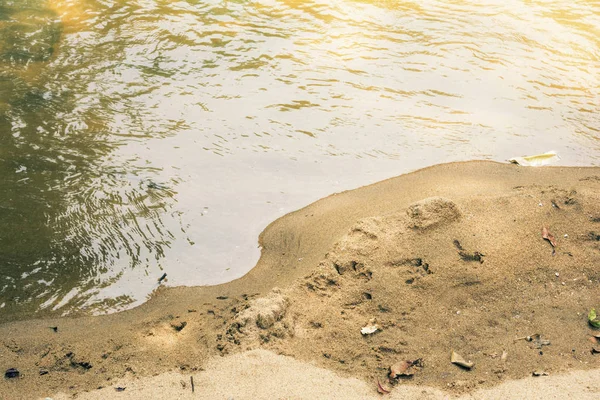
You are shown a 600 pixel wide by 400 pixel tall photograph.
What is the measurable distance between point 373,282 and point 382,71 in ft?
Answer: 10.2

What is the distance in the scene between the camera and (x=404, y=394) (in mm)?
2252

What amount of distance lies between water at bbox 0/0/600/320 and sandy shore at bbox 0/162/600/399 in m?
0.29

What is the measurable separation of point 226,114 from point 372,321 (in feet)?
8.59

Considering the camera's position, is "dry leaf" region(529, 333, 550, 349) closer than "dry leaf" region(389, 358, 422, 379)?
No

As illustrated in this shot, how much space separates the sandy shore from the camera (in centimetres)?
233

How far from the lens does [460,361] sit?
2.38 m

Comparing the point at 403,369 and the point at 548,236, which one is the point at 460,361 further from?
the point at 548,236

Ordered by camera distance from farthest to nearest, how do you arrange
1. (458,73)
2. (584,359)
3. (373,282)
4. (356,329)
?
1. (458,73)
2. (373,282)
3. (356,329)
4. (584,359)

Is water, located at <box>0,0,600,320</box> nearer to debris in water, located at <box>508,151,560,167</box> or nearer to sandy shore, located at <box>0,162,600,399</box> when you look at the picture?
debris in water, located at <box>508,151,560,167</box>

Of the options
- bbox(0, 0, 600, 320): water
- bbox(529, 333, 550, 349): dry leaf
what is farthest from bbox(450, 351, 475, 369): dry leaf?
bbox(0, 0, 600, 320): water

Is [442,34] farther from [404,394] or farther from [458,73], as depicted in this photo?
[404,394]

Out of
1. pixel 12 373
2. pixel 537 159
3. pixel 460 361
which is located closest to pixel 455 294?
pixel 460 361

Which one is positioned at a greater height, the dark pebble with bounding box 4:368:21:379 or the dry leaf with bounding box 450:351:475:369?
the dry leaf with bounding box 450:351:475:369

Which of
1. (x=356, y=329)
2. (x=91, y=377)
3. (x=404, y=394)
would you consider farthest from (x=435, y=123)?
(x=91, y=377)
